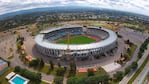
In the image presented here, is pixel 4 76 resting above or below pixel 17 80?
below

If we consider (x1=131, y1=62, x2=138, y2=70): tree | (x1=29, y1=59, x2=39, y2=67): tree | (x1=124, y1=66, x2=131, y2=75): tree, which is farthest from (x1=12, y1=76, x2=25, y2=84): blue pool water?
(x1=131, y1=62, x2=138, y2=70): tree

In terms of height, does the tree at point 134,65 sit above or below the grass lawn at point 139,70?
above

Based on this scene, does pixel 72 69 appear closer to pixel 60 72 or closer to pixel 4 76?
pixel 60 72

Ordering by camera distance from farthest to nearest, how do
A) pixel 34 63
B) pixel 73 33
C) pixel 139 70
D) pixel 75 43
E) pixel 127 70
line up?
pixel 73 33 < pixel 75 43 < pixel 34 63 < pixel 139 70 < pixel 127 70

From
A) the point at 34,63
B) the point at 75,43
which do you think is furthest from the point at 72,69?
the point at 75,43

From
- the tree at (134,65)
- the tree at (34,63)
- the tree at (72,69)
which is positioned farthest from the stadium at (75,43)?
the tree at (134,65)

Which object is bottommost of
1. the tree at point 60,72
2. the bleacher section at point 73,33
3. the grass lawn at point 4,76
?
the grass lawn at point 4,76

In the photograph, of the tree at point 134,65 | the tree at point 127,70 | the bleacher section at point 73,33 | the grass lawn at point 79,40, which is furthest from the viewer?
the bleacher section at point 73,33

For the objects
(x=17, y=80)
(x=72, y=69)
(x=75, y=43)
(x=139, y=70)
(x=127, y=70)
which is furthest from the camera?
(x=75, y=43)

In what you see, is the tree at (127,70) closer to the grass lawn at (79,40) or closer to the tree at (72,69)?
the tree at (72,69)

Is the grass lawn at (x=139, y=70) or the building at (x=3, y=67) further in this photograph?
the building at (x=3, y=67)
